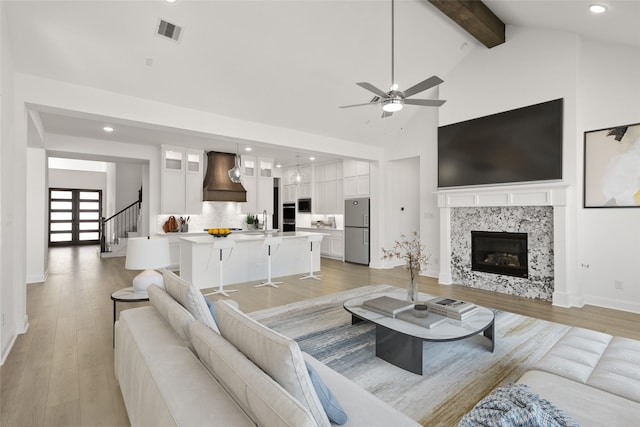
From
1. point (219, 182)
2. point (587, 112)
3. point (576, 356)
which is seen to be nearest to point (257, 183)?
point (219, 182)

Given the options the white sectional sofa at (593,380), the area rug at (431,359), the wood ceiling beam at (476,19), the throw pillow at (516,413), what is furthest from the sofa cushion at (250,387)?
the wood ceiling beam at (476,19)

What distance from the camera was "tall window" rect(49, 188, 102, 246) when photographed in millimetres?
12305

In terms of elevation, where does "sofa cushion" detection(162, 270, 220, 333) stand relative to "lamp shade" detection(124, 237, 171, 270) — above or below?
below

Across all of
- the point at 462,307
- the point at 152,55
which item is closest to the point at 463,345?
the point at 462,307

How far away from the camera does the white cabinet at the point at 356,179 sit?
317 inches

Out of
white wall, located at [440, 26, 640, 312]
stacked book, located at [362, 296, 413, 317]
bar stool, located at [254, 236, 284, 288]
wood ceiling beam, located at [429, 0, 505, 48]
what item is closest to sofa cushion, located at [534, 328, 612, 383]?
stacked book, located at [362, 296, 413, 317]

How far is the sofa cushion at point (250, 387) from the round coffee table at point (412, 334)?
5.70ft

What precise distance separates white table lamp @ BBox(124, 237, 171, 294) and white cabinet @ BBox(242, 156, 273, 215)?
6.39m

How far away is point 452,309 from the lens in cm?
296

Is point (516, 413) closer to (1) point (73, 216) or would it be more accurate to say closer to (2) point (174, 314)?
(2) point (174, 314)

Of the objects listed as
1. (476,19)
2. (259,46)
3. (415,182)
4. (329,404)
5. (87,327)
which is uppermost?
(476,19)

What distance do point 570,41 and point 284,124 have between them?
4489mm

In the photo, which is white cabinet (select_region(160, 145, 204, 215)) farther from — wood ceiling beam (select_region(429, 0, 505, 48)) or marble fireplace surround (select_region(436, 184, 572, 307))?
wood ceiling beam (select_region(429, 0, 505, 48))

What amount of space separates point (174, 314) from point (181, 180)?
6.93m
